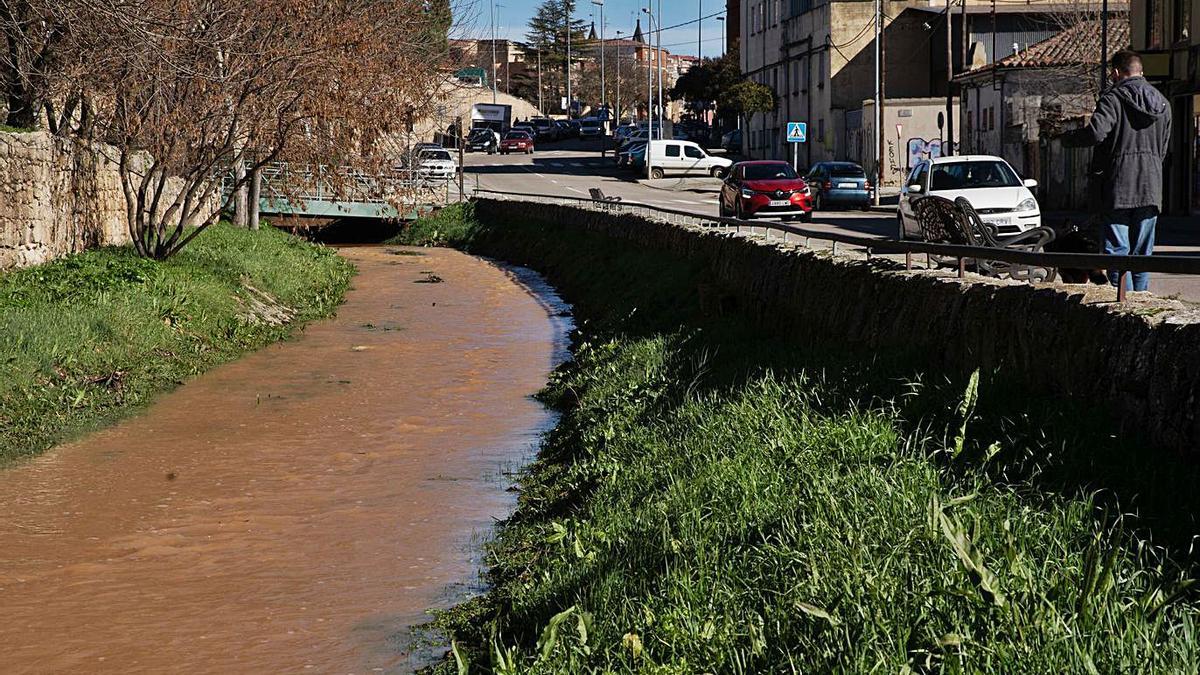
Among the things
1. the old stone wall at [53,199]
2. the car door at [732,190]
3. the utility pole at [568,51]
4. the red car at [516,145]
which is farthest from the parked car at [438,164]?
the utility pole at [568,51]

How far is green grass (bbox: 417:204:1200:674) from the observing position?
4277 millimetres

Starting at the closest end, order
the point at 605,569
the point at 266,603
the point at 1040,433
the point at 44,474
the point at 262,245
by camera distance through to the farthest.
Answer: the point at 1040,433 < the point at 605,569 < the point at 266,603 < the point at 44,474 < the point at 262,245

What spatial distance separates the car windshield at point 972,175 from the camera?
73.8 ft

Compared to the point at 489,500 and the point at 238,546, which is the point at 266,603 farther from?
the point at 489,500

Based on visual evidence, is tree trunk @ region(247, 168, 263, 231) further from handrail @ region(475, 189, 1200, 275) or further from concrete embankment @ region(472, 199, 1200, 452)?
handrail @ region(475, 189, 1200, 275)

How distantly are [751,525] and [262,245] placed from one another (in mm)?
24176

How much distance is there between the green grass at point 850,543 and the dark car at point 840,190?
33958 millimetres

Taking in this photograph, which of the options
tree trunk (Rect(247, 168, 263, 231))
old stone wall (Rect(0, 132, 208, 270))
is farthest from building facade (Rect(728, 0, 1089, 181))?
old stone wall (Rect(0, 132, 208, 270))

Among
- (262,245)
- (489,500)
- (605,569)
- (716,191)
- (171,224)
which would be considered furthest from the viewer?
(716,191)

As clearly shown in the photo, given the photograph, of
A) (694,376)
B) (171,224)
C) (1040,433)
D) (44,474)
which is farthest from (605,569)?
(171,224)

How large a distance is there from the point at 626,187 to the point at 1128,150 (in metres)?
50.5

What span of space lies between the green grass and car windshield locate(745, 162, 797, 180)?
90.8 ft

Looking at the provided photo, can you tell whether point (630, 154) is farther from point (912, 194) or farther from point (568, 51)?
point (568, 51)

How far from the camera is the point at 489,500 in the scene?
1077 centimetres
